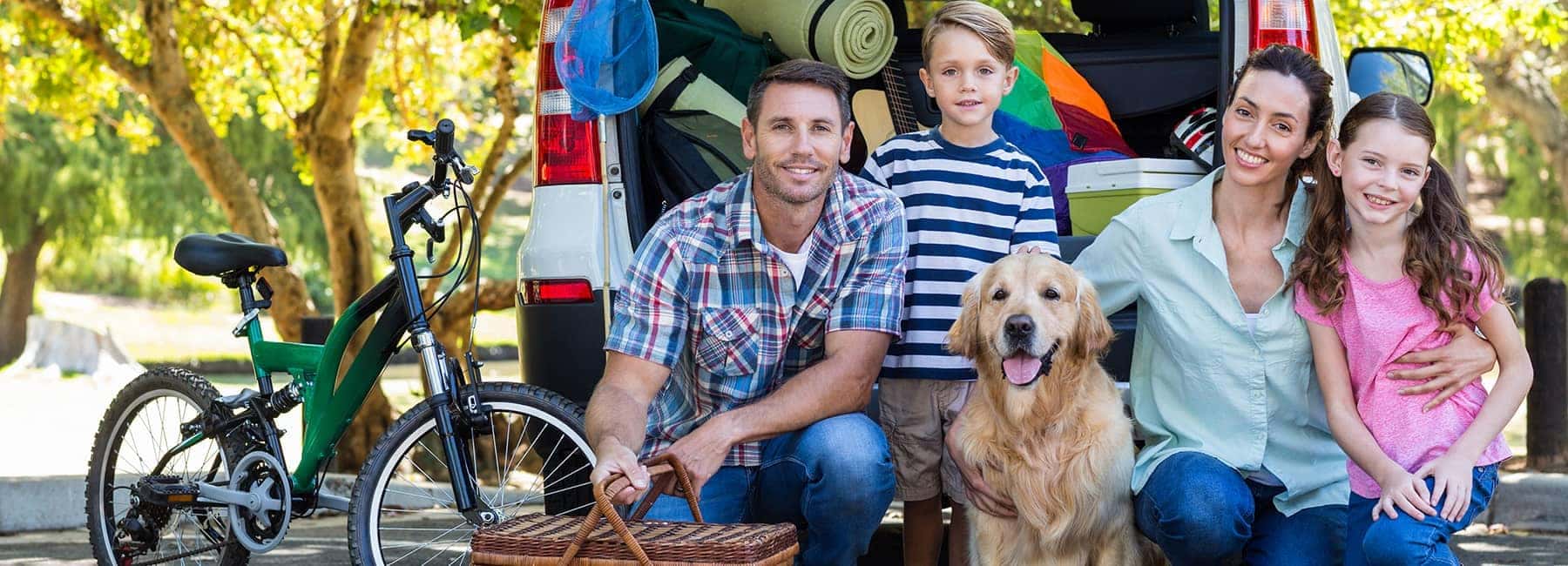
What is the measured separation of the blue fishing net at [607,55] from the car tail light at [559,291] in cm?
42

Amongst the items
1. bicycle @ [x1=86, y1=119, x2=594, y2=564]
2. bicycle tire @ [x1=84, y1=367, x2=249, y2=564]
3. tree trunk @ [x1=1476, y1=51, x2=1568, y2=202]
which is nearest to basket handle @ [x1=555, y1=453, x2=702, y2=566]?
bicycle @ [x1=86, y1=119, x2=594, y2=564]

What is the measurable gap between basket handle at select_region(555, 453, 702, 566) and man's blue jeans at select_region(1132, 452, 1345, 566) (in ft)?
3.15

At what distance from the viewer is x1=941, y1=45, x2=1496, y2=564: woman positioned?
3135mm

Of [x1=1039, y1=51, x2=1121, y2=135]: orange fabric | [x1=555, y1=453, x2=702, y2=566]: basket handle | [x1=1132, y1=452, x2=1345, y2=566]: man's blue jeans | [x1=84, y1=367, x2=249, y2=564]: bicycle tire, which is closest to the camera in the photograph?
[x1=555, y1=453, x2=702, y2=566]: basket handle

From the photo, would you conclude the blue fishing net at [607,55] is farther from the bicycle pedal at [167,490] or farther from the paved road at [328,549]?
the paved road at [328,549]

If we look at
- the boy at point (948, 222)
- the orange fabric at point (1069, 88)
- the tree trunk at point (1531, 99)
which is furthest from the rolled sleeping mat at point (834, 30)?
the tree trunk at point (1531, 99)

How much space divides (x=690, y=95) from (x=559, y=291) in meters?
0.73

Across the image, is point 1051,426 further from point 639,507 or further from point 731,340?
point 639,507

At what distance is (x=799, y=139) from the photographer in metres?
3.20

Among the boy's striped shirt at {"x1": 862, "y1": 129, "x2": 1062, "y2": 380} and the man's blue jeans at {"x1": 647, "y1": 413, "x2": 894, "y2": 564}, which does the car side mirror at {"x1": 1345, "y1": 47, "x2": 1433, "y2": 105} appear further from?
the man's blue jeans at {"x1": 647, "y1": 413, "x2": 894, "y2": 564}

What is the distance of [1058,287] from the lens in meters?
3.18

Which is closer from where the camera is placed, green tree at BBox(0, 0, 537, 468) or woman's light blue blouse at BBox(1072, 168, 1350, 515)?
Answer: woman's light blue blouse at BBox(1072, 168, 1350, 515)

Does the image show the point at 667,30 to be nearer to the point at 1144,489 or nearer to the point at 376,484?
the point at 376,484

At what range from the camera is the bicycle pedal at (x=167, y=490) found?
4379 millimetres
